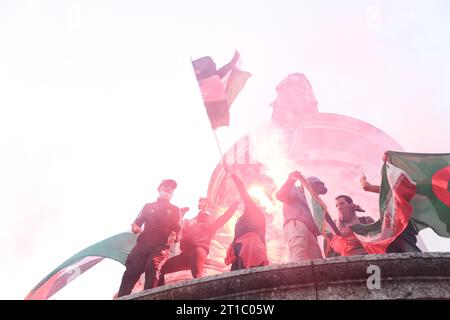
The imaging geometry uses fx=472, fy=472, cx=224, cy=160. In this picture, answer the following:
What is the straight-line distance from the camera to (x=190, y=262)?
786 cm

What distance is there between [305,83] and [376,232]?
81.0 feet

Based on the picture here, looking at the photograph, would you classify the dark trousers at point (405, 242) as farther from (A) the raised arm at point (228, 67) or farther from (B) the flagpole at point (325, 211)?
(A) the raised arm at point (228, 67)

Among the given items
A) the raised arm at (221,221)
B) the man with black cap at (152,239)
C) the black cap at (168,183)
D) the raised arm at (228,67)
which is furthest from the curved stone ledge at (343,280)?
the raised arm at (228,67)

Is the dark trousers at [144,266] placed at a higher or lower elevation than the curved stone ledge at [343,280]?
higher

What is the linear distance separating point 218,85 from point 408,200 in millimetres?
5569

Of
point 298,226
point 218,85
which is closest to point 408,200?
point 298,226

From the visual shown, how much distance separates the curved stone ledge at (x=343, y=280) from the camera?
4.74m

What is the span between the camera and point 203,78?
36.9ft

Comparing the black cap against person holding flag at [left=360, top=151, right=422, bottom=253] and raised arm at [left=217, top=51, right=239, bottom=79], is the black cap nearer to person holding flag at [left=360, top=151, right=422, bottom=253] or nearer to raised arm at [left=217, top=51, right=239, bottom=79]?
person holding flag at [left=360, top=151, right=422, bottom=253]

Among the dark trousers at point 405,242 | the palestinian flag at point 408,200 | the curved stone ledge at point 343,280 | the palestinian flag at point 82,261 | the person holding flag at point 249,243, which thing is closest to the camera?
the curved stone ledge at point 343,280

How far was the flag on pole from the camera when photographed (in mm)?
10571

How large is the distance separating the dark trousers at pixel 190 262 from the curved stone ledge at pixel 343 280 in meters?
2.66

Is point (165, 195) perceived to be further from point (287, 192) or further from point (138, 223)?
point (287, 192)

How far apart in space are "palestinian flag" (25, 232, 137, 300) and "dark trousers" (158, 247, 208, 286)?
2.68 meters
